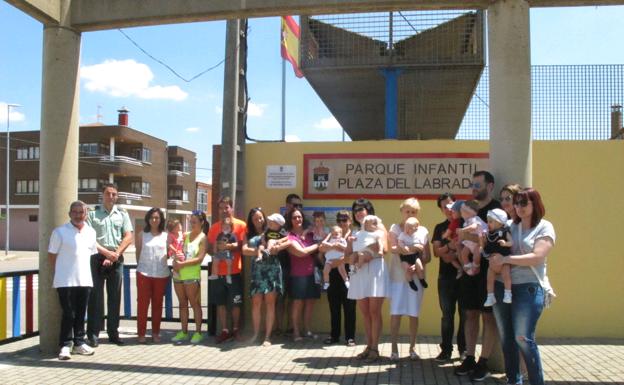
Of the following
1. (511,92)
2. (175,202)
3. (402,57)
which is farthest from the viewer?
(175,202)

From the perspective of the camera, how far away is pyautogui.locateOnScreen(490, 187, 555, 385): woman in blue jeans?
496 centimetres

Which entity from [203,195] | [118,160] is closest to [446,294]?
[118,160]

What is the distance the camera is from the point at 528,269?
5055mm

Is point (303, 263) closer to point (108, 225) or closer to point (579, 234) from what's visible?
point (108, 225)

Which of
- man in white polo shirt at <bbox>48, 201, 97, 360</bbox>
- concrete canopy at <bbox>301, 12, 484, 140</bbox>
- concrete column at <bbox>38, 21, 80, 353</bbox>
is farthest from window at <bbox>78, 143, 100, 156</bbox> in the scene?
man in white polo shirt at <bbox>48, 201, 97, 360</bbox>

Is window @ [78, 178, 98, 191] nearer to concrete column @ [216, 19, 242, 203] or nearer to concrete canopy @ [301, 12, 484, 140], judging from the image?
concrete canopy @ [301, 12, 484, 140]

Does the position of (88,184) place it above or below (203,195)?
above

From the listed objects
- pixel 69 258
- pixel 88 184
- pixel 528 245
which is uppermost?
pixel 88 184

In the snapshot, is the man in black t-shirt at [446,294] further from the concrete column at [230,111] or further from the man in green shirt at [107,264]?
the man in green shirt at [107,264]

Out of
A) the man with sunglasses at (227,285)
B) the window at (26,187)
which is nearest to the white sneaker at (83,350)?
the man with sunglasses at (227,285)

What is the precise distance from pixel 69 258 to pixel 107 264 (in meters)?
0.64

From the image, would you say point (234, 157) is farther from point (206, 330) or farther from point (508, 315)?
point (508, 315)

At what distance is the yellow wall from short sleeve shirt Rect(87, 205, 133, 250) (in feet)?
11.6

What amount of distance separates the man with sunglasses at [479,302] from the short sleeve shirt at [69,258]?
4295mm
